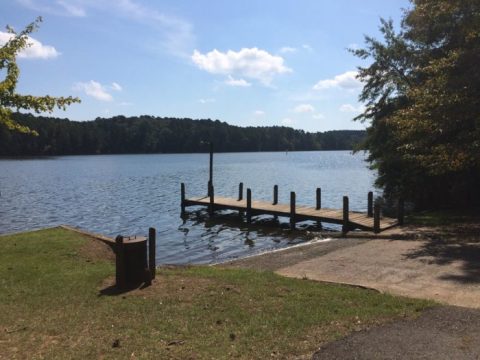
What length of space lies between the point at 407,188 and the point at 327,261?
13.9 metres

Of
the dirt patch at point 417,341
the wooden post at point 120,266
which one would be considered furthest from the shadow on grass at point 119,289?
the dirt patch at point 417,341

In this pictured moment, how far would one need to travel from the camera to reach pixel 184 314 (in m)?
7.13

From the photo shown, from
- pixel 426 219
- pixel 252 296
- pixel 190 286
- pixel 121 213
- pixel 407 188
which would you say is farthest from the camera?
pixel 121 213

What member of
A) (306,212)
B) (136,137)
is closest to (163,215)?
(306,212)

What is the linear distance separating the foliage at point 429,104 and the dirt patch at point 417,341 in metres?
8.44

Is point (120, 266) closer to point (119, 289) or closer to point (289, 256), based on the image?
point (119, 289)

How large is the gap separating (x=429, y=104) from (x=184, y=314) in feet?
33.4

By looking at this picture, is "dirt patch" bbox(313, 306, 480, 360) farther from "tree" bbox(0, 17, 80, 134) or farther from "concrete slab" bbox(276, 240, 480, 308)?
"tree" bbox(0, 17, 80, 134)

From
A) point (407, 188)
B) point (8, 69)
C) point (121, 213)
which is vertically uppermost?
point (8, 69)

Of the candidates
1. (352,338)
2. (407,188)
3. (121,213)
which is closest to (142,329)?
(352,338)

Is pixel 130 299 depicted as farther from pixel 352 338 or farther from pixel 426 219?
pixel 426 219

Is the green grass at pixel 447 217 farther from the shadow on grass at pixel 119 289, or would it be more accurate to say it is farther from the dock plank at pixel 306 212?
the shadow on grass at pixel 119 289

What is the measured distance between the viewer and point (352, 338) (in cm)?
582

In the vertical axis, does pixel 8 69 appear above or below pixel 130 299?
above
